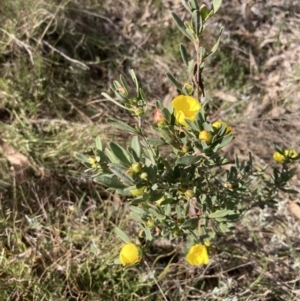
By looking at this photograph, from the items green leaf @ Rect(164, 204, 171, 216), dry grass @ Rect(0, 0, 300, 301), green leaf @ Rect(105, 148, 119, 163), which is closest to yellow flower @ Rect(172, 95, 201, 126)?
green leaf @ Rect(105, 148, 119, 163)

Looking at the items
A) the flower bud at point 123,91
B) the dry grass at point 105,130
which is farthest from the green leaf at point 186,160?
the dry grass at point 105,130

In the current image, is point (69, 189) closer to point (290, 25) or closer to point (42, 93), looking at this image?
point (42, 93)

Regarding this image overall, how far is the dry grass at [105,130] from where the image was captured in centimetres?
196

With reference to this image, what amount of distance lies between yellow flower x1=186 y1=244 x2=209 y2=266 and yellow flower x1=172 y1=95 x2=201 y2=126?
52 cm

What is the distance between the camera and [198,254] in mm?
1625

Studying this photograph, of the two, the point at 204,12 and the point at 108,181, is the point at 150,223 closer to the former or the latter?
the point at 108,181

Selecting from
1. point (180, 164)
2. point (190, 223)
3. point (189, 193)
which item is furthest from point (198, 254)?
point (180, 164)

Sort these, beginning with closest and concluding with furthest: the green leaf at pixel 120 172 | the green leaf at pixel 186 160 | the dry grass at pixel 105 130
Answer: the green leaf at pixel 120 172
the green leaf at pixel 186 160
the dry grass at pixel 105 130

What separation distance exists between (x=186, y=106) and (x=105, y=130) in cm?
113

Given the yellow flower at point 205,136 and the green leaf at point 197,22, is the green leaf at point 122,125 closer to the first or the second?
the yellow flower at point 205,136

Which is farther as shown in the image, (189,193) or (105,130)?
(105,130)

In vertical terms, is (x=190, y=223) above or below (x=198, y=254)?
above

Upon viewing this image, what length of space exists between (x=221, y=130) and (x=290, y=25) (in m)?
1.70

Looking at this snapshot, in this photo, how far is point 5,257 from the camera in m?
1.91
